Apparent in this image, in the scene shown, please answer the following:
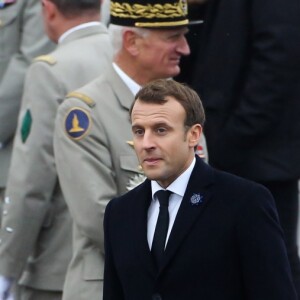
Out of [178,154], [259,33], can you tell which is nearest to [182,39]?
[259,33]

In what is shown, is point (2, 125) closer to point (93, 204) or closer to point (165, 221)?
point (93, 204)

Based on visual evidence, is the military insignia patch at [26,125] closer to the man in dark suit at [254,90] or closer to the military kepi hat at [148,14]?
the military kepi hat at [148,14]

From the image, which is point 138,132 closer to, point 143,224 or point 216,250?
point 143,224

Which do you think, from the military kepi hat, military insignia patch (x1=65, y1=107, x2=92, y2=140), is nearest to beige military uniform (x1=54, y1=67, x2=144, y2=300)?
military insignia patch (x1=65, y1=107, x2=92, y2=140)

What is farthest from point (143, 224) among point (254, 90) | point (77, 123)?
point (254, 90)

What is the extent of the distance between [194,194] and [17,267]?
1749 mm

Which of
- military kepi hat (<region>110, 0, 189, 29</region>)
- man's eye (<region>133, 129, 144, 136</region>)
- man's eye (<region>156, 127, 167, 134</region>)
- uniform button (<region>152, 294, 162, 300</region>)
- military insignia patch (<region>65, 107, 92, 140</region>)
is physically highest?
man's eye (<region>156, 127, 167, 134</region>)

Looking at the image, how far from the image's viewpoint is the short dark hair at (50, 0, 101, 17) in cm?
587

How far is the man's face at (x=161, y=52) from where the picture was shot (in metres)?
5.27

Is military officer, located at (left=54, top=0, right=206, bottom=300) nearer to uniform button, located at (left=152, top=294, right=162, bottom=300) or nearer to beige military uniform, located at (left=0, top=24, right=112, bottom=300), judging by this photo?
beige military uniform, located at (left=0, top=24, right=112, bottom=300)

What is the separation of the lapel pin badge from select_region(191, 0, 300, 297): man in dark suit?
1.78 metres

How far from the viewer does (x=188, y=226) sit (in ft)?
13.4

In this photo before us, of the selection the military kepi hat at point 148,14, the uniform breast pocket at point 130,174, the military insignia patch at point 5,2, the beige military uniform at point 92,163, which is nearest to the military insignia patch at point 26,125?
the beige military uniform at point 92,163

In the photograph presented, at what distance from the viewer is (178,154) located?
414cm
